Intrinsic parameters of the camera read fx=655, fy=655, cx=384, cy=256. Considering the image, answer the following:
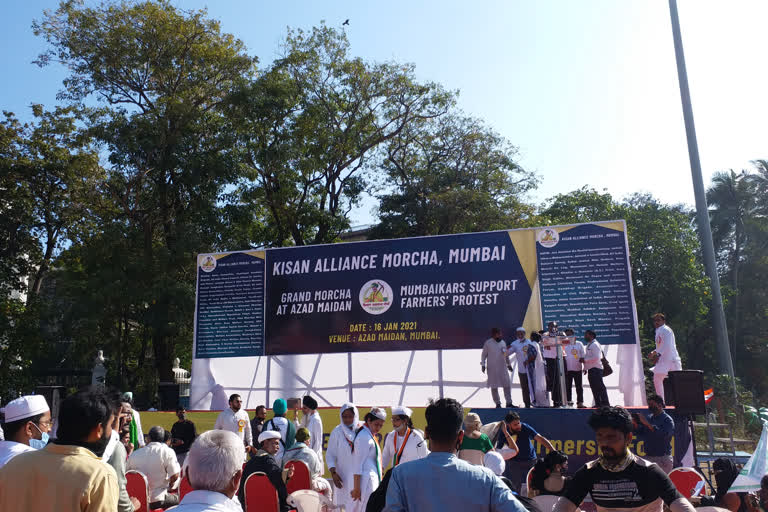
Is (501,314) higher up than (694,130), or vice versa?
(694,130)

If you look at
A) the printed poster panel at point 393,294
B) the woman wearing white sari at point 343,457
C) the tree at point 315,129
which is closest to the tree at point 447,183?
the tree at point 315,129

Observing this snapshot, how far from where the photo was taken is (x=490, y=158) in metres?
28.9

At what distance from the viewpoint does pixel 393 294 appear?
608 inches

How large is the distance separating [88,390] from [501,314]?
12.2 metres

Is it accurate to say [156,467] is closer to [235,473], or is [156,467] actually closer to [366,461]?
[366,461]

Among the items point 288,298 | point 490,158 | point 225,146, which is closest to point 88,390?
point 288,298

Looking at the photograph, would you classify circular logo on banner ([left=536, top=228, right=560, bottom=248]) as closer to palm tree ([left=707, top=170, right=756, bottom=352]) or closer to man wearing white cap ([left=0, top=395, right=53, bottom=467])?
man wearing white cap ([left=0, top=395, right=53, bottom=467])

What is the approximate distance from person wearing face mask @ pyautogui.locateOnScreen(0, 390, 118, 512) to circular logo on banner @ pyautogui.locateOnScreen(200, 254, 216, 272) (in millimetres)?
14553

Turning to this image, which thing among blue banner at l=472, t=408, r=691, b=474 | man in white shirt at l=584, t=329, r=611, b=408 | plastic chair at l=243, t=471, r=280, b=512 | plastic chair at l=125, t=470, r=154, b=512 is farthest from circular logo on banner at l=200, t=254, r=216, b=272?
plastic chair at l=243, t=471, r=280, b=512

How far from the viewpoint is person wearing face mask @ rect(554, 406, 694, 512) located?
3266 millimetres

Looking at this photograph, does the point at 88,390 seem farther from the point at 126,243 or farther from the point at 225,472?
the point at 126,243

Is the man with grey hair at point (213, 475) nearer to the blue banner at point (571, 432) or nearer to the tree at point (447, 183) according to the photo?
the blue banner at point (571, 432)

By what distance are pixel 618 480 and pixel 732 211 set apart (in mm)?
43539

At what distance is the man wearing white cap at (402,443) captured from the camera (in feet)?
24.8
